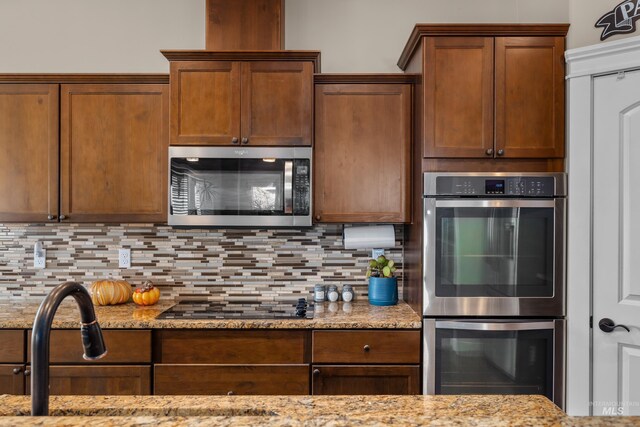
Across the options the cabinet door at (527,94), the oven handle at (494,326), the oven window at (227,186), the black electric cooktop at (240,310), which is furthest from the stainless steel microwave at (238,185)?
the cabinet door at (527,94)

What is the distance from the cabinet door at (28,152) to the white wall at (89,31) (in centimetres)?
46

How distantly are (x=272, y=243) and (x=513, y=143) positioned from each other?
1.56 meters

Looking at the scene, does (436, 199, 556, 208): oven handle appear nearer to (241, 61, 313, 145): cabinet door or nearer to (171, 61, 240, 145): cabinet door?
(241, 61, 313, 145): cabinet door

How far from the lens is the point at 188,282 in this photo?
9.64ft

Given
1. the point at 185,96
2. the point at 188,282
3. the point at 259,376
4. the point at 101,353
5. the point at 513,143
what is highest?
the point at 185,96

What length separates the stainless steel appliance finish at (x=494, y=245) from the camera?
2.26m

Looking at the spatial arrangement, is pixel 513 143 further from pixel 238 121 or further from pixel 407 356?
pixel 238 121

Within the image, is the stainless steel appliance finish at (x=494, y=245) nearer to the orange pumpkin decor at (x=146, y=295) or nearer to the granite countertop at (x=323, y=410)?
the granite countertop at (x=323, y=410)

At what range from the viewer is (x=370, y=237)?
2.75m

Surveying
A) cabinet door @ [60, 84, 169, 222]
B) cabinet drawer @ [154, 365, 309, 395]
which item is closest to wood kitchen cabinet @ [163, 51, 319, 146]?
cabinet door @ [60, 84, 169, 222]

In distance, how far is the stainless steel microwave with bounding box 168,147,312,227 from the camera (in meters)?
2.51

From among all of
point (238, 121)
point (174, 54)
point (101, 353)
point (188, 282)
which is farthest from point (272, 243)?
point (101, 353)

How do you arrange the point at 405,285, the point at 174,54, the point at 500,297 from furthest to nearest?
the point at 405,285, the point at 174,54, the point at 500,297

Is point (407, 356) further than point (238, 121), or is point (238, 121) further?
point (238, 121)
